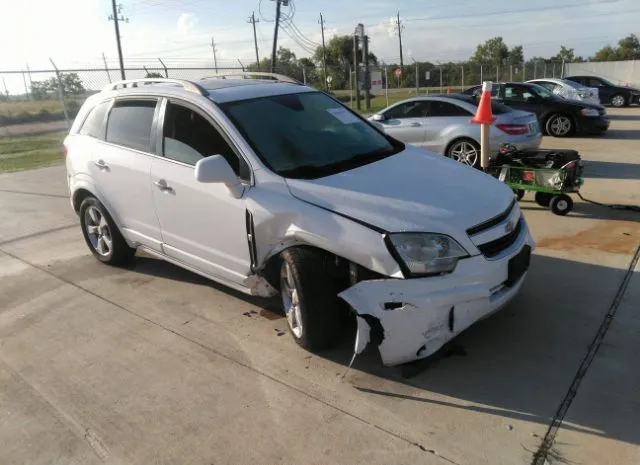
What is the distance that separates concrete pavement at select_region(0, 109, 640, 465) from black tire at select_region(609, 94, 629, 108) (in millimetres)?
20251

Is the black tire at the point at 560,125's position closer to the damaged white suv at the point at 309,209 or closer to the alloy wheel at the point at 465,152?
the alloy wheel at the point at 465,152

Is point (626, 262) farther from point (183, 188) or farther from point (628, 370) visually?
point (183, 188)

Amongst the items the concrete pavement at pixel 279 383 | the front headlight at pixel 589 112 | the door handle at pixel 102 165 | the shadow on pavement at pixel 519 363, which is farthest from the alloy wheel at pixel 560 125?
the door handle at pixel 102 165

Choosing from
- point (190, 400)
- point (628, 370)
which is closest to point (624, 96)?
point (628, 370)

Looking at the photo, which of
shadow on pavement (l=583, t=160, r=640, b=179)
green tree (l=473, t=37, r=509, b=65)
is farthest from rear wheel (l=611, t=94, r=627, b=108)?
green tree (l=473, t=37, r=509, b=65)

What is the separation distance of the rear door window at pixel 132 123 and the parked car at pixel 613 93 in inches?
839

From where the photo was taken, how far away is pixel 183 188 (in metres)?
4.08

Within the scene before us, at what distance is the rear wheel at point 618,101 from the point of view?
72.0 feet

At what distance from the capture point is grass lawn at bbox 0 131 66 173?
13.3 metres

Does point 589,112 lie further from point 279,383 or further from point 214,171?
point 279,383

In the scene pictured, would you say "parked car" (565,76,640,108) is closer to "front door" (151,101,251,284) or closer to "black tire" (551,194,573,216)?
"black tire" (551,194,573,216)

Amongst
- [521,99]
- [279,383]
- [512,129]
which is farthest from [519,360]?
[521,99]

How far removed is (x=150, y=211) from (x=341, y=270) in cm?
203

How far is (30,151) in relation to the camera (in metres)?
16.2
